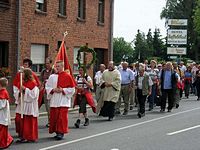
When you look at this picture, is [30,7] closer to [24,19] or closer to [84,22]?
[24,19]

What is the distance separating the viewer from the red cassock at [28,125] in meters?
11.8

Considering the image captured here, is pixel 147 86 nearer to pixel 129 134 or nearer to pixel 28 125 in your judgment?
pixel 129 134

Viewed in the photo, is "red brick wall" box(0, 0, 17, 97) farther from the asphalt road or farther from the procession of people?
the asphalt road

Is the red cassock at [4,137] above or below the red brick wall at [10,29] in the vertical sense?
below

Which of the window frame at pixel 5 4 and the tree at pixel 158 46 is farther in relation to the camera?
the tree at pixel 158 46

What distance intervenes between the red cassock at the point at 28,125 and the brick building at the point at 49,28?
855 centimetres

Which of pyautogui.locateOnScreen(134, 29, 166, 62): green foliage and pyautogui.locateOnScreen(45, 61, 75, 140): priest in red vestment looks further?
pyautogui.locateOnScreen(134, 29, 166, 62): green foliage

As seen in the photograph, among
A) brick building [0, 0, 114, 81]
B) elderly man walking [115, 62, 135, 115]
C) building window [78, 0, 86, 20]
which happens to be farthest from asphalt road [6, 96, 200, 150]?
building window [78, 0, 86, 20]

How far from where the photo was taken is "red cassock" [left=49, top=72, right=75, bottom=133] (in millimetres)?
12297

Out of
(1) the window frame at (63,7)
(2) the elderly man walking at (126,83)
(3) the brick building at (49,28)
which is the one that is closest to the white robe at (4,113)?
(2) the elderly man walking at (126,83)

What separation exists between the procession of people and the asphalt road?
35 cm

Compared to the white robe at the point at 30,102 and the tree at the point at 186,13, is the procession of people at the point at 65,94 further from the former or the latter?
the tree at the point at 186,13

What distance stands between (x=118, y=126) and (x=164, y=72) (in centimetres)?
549

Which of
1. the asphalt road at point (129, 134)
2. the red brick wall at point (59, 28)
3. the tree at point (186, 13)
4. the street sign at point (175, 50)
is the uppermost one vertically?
the tree at point (186, 13)
